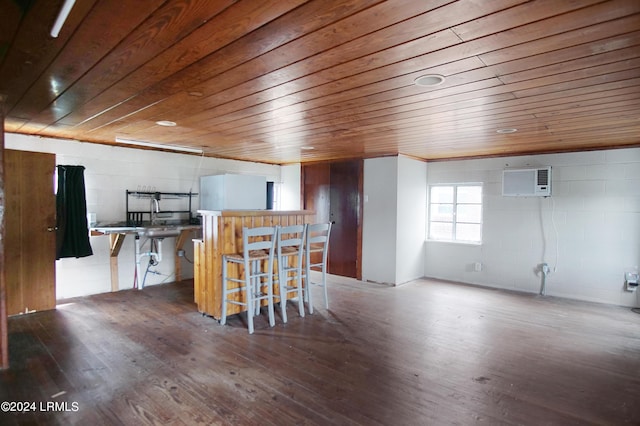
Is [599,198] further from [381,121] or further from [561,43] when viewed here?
[561,43]

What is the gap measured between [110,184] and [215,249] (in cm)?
230

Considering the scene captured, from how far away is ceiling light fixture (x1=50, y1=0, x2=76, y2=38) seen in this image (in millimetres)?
1423

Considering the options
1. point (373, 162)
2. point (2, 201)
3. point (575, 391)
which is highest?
point (373, 162)

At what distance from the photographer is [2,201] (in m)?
2.68

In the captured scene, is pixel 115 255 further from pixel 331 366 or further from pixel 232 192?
pixel 331 366

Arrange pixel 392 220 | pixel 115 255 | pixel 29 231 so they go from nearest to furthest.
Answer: pixel 29 231 < pixel 115 255 < pixel 392 220

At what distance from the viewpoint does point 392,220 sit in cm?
563

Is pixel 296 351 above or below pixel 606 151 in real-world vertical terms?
below

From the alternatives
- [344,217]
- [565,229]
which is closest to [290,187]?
[344,217]

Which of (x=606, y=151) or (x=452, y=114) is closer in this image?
(x=452, y=114)

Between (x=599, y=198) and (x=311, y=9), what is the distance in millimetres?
5062

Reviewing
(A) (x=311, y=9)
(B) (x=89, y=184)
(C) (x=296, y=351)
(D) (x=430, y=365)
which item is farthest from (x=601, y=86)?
(B) (x=89, y=184)

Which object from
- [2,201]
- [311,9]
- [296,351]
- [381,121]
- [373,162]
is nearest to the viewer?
[311,9]

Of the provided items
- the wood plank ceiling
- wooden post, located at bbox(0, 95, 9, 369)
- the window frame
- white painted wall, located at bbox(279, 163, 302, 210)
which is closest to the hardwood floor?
wooden post, located at bbox(0, 95, 9, 369)
